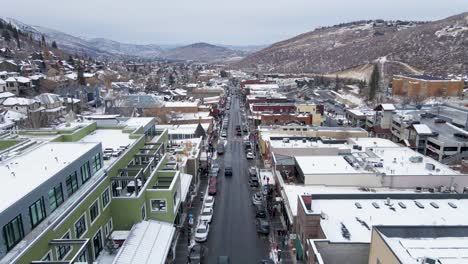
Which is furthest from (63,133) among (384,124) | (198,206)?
(384,124)

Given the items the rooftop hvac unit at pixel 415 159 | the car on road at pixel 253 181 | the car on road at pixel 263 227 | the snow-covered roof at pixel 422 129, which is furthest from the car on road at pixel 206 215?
the snow-covered roof at pixel 422 129

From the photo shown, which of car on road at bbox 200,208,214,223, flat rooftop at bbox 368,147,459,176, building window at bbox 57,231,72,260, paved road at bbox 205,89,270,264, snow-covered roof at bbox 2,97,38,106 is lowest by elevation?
paved road at bbox 205,89,270,264

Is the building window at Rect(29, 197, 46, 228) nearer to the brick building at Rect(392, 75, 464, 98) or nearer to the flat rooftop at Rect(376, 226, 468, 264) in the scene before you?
the flat rooftop at Rect(376, 226, 468, 264)

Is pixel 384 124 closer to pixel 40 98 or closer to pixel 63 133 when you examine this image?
pixel 63 133

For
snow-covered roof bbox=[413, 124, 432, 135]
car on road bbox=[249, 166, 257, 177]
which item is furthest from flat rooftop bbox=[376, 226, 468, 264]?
snow-covered roof bbox=[413, 124, 432, 135]

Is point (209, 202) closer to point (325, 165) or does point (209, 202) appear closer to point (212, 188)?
point (212, 188)

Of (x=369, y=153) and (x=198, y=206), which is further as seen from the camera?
(x=369, y=153)

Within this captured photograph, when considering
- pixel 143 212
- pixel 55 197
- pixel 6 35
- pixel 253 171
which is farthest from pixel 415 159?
pixel 6 35
